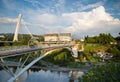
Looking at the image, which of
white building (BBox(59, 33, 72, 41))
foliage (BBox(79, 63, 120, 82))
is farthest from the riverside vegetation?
white building (BBox(59, 33, 72, 41))

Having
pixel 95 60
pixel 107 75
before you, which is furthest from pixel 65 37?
pixel 107 75

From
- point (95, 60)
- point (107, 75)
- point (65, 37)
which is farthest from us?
point (65, 37)

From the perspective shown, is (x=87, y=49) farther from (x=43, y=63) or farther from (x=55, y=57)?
(x=43, y=63)

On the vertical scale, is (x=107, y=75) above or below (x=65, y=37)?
below

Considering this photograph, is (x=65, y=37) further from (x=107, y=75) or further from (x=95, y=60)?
(x=107, y=75)

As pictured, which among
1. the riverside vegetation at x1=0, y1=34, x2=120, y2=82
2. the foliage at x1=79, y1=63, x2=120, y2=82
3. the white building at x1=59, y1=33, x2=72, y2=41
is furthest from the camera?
→ the white building at x1=59, y1=33, x2=72, y2=41

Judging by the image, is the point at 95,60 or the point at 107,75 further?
the point at 95,60

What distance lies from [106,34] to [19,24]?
134 feet

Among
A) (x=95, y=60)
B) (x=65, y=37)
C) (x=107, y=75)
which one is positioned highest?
(x=65, y=37)

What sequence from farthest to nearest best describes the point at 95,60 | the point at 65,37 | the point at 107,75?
the point at 65,37 → the point at 95,60 → the point at 107,75

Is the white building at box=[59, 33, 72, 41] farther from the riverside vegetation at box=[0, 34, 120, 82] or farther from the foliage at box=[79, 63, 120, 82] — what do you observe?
the foliage at box=[79, 63, 120, 82]

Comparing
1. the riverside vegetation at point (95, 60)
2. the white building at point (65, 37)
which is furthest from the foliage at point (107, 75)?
the white building at point (65, 37)

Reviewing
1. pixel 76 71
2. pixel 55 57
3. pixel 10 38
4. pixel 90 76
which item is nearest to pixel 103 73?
pixel 90 76

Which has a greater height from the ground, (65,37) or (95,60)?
(65,37)
